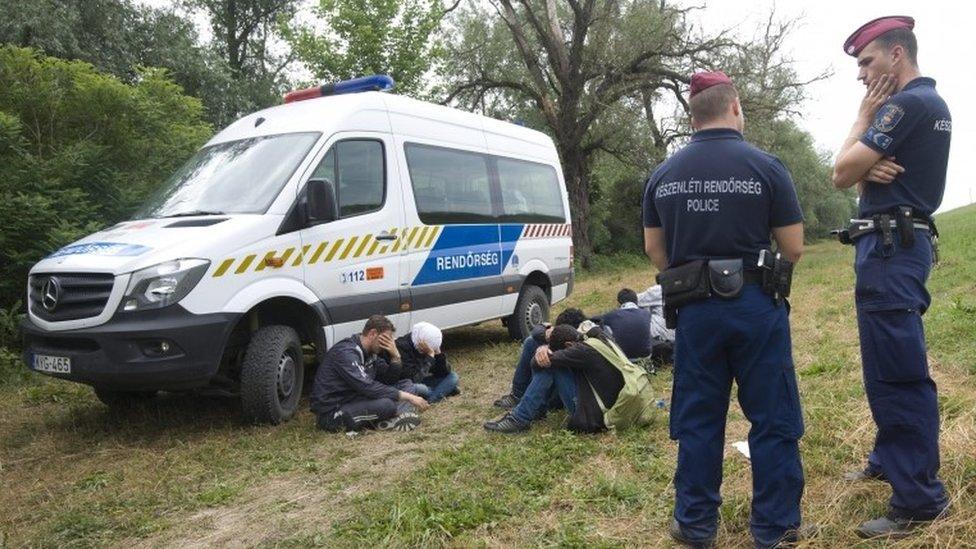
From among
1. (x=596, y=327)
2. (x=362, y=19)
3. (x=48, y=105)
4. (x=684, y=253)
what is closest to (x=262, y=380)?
(x=596, y=327)

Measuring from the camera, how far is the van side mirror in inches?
205

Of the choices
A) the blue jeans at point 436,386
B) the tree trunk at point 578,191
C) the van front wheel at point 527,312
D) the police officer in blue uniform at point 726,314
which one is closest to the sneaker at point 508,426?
the blue jeans at point 436,386

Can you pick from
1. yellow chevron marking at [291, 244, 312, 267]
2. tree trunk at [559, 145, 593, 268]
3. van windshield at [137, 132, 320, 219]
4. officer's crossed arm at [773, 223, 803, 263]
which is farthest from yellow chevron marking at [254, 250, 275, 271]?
tree trunk at [559, 145, 593, 268]

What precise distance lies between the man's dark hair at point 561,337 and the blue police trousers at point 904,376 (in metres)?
2.27

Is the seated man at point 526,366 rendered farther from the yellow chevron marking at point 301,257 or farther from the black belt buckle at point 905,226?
the black belt buckle at point 905,226

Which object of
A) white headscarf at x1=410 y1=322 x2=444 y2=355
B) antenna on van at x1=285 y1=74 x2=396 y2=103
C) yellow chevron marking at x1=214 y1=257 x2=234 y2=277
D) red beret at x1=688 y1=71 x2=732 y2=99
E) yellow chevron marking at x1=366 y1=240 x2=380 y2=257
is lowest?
white headscarf at x1=410 y1=322 x2=444 y2=355

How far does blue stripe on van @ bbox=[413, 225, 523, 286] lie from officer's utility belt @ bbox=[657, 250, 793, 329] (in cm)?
386

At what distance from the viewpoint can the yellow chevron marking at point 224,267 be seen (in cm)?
469

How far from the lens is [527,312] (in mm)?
8383

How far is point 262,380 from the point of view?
498 cm

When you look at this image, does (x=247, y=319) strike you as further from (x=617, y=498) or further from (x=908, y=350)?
(x=908, y=350)

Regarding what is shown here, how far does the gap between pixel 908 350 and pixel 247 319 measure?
13.6ft

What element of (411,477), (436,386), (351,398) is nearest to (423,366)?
(436,386)

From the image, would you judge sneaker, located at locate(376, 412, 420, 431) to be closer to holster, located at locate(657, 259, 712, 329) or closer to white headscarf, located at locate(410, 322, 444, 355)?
white headscarf, located at locate(410, 322, 444, 355)
